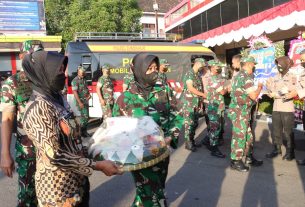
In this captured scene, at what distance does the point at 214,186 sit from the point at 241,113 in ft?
3.77

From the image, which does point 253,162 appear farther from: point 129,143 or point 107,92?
point 107,92

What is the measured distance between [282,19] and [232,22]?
13.8 ft

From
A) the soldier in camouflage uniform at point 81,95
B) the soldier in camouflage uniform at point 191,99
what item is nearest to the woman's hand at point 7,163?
the soldier in camouflage uniform at point 191,99

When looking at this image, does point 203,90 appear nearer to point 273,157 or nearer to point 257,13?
point 273,157

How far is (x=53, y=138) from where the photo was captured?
5.90 ft

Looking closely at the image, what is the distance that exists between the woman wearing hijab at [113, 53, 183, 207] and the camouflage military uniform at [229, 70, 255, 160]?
222 cm

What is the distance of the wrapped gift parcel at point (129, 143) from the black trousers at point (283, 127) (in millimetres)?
3784

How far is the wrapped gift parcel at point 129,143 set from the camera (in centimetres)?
205

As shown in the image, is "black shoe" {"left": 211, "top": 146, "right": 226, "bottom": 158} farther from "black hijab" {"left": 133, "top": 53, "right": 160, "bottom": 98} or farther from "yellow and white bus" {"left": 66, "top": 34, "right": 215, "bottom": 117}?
"yellow and white bus" {"left": 66, "top": 34, "right": 215, "bottom": 117}

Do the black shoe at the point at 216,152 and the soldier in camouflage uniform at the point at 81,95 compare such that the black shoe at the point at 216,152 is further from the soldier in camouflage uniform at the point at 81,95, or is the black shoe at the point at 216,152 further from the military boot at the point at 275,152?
the soldier in camouflage uniform at the point at 81,95

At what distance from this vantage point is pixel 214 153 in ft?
19.9

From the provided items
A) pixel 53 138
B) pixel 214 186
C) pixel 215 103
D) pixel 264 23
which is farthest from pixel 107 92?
pixel 53 138

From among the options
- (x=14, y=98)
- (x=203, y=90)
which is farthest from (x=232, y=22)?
(x=14, y=98)

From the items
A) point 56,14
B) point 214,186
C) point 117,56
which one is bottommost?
point 214,186
